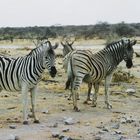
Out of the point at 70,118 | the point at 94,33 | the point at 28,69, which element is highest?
the point at 94,33

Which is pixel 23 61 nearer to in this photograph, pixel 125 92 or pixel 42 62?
pixel 42 62

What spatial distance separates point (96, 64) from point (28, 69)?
3025 mm

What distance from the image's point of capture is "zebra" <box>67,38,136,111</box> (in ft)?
46.2

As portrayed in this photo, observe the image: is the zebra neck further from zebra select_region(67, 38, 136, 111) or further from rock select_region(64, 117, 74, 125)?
rock select_region(64, 117, 74, 125)

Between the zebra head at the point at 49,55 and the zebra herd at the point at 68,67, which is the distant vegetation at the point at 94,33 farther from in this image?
the zebra head at the point at 49,55

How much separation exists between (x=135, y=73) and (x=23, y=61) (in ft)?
39.4

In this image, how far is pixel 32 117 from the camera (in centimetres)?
1231

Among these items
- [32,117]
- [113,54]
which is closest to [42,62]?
[32,117]

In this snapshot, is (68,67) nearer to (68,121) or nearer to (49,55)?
(49,55)

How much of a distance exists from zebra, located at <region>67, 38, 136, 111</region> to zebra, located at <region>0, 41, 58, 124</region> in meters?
2.11

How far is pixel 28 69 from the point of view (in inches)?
474

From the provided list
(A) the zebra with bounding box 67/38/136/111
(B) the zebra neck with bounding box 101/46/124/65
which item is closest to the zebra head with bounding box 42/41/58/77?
(A) the zebra with bounding box 67/38/136/111

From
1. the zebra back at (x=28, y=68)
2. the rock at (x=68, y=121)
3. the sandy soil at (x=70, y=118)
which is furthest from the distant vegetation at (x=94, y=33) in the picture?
the rock at (x=68, y=121)

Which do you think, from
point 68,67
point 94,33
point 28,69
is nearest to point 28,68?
point 28,69
